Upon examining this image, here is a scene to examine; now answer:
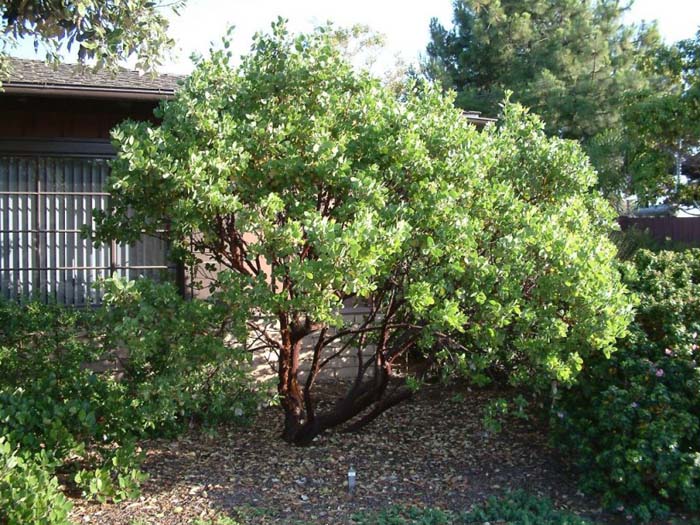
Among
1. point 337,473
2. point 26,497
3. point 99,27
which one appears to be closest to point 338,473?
point 337,473

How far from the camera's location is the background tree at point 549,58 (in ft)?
64.1

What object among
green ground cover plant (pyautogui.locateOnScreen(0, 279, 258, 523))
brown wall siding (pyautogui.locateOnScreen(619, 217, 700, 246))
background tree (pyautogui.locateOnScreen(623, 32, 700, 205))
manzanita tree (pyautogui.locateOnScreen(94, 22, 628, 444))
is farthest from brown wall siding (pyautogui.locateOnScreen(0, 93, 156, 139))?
brown wall siding (pyautogui.locateOnScreen(619, 217, 700, 246))

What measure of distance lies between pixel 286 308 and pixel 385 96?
1597mm

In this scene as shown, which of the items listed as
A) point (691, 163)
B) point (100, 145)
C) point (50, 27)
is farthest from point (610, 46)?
point (50, 27)

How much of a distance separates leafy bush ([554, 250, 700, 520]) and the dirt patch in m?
0.34

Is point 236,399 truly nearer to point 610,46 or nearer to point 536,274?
point 536,274

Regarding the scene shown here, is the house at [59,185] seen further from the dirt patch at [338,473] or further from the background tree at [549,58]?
the background tree at [549,58]

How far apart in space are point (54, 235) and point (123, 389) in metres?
2.90

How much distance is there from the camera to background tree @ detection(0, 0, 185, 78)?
5633 mm

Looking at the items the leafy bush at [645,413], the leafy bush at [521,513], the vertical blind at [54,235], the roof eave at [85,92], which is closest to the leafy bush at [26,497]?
the leafy bush at [521,513]

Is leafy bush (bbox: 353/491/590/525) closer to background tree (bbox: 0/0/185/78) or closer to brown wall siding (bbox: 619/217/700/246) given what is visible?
background tree (bbox: 0/0/185/78)

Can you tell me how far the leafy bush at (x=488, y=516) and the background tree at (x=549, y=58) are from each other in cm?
1550

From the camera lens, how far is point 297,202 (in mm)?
4848

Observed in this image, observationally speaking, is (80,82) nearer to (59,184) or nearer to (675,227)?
(59,184)
